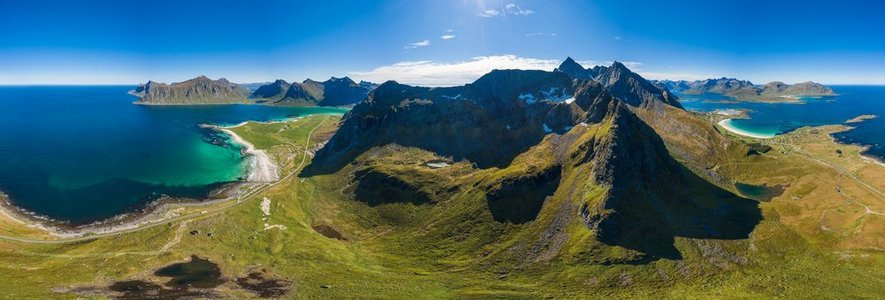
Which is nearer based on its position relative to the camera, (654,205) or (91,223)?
(654,205)

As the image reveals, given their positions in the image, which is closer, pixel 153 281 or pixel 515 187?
pixel 153 281

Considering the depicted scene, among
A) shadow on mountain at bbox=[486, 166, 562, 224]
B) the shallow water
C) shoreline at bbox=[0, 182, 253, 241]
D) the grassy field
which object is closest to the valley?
shadow on mountain at bbox=[486, 166, 562, 224]

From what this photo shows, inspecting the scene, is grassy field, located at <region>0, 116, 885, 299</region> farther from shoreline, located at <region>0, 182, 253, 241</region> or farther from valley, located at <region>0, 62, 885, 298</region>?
shoreline, located at <region>0, 182, 253, 241</region>

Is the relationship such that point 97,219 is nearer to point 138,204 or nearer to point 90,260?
point 138,204

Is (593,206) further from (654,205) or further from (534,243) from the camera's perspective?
(654,205)

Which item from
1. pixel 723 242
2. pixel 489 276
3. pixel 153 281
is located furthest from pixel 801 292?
pixel 153 281

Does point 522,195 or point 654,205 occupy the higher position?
point 522,195

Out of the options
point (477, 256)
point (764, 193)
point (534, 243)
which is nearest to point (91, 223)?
point (477, 256)
